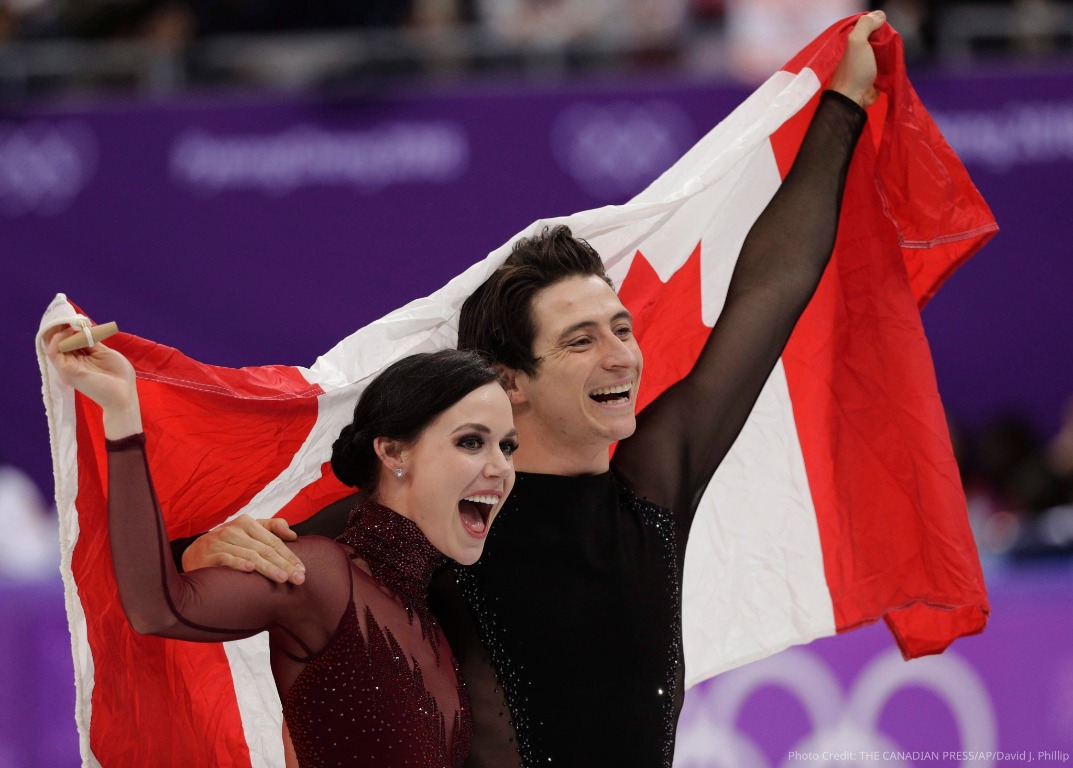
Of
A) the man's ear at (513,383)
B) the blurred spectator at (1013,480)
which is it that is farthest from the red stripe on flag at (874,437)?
the blurred spectator at (1013,480)

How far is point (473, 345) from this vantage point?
3.18m

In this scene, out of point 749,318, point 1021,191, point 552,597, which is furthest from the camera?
point 1021,191

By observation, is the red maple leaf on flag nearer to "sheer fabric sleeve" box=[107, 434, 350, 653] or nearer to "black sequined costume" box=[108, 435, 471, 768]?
"black sequined costume" box=[108, 435, 471, 768]

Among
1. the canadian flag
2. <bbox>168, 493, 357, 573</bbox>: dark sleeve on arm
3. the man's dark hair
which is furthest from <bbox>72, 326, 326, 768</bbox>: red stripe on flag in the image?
the canadian flag

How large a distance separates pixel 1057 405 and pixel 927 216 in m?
5.87

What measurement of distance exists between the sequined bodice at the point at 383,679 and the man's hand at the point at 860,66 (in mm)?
1607

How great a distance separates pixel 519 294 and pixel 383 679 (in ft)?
2.78

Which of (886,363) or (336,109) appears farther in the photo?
(336,109)

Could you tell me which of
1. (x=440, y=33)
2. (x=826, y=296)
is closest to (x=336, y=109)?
(x=440, y=33)

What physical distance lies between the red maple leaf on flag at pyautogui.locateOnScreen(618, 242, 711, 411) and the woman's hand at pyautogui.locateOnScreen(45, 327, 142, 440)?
56.9 inches

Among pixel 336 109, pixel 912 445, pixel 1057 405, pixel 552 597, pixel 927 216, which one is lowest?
pixel 552 597

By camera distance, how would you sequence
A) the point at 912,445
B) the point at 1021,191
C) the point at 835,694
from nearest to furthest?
the point at 912,445 < the point at 835,694 < the point at 1021,191

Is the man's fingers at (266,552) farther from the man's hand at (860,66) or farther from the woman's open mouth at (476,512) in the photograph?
the man's hand at (860,66)

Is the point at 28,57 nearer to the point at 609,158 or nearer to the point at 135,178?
the point at 135,178
